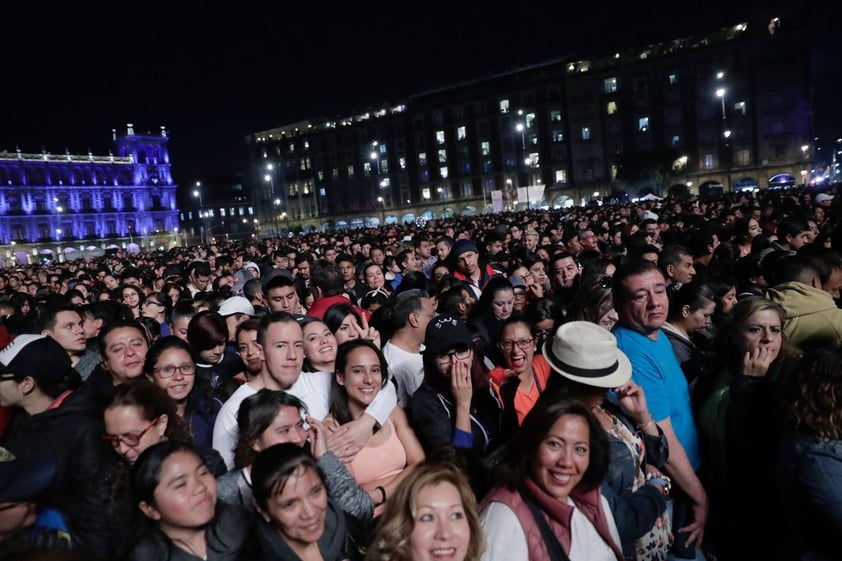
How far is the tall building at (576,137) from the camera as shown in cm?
5744

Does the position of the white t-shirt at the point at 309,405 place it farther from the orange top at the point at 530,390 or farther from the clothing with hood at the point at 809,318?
the clothing with hood at the point at 809,318

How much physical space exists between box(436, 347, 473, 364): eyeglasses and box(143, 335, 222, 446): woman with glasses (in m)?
1.91

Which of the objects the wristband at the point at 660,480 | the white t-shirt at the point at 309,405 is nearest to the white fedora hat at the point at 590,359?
the wristband at the point at 660,480

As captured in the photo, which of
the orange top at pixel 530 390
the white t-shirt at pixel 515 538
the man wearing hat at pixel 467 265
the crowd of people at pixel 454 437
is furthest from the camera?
the man wearing hat at pixel 467 265

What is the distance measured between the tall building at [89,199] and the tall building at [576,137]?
20900mm

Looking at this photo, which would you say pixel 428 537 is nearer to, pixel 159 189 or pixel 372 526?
pixel 372 526

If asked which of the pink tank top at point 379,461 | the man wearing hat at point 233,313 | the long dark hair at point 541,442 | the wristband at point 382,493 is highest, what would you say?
the man wearing hat at point 233,313

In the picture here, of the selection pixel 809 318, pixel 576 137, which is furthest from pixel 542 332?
pixel 576 137

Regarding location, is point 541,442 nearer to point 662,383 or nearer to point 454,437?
point 454,437

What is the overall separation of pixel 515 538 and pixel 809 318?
3.08 meters

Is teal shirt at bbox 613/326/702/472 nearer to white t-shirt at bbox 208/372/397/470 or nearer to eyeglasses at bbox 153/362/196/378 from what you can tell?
white t-shirt at bbox 208/372/397/470

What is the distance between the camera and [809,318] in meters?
4.09

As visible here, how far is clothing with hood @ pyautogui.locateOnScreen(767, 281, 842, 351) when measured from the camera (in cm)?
401

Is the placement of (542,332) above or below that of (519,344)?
below
